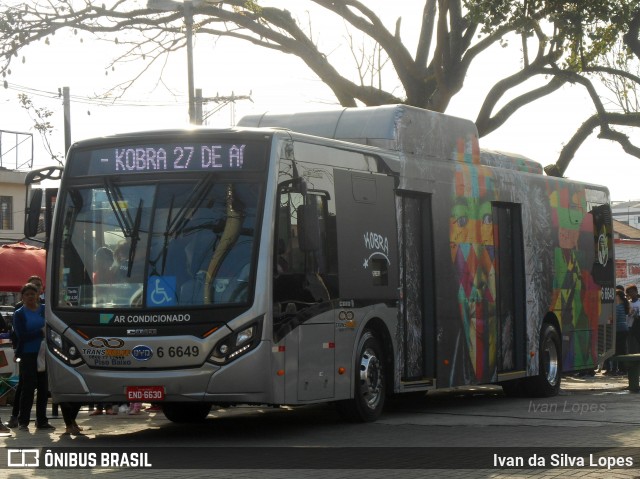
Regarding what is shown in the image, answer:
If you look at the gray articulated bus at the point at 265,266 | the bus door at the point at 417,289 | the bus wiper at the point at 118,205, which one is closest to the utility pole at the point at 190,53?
the gray articulated bus at the point at 265,266

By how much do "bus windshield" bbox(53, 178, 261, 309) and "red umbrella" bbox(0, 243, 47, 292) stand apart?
9.42 meters

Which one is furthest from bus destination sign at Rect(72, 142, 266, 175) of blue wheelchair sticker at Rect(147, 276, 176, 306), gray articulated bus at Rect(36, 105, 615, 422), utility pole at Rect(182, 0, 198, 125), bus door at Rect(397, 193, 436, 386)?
utility pole at Rect(182, 0, 198, 125)

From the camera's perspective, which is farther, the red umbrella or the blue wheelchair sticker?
the red umbrella

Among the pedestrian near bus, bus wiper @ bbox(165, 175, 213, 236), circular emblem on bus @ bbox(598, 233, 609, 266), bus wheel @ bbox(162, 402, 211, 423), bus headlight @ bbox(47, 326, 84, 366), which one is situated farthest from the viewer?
the pedestrian near bus

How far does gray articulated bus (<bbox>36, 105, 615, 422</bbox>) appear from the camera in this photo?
1304 cm

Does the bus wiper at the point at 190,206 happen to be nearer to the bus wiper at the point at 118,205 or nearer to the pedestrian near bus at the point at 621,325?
the bus wiper at the point at 118,205

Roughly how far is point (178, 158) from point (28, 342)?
9.86 feet

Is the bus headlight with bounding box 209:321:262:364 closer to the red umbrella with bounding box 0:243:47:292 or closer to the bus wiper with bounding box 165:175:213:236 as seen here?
the bus wiper with bounding box 165:175:213:236

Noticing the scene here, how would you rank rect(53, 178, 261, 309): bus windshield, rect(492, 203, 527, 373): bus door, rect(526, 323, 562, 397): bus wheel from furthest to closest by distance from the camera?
rect(526, 323, 562, 397): bus wheel
rect(492, 203, 527, 373): bus door
rect(53, 178, 261, 309): bus windshield

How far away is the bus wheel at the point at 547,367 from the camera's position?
64.3 ft

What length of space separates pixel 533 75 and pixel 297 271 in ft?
53.5

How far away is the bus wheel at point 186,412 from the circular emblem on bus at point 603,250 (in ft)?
28.8

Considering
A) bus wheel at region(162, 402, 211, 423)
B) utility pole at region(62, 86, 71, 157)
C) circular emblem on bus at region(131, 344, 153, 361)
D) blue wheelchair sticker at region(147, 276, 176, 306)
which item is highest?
utility pole at region(62, 86, 71, 157)

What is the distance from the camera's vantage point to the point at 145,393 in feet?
42.8
